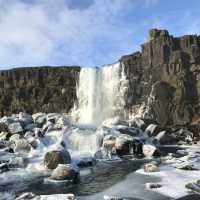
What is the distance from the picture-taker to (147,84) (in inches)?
3979

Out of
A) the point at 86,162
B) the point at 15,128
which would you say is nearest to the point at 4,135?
the point at 15,128

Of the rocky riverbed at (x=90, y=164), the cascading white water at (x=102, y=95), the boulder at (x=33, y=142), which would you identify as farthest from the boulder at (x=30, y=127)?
the cascading white water at (x=102, y=95)

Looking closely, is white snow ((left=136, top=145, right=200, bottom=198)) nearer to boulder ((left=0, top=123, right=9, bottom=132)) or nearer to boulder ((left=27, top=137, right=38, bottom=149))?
boulder ((left=27, top=137, right=38, bottom=149))

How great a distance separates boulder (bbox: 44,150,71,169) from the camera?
148 feet

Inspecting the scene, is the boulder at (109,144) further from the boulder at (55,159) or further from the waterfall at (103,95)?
the waterfall at (103,95)

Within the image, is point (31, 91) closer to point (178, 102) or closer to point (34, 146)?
point (178, 102)

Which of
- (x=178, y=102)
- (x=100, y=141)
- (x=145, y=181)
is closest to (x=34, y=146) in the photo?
(x=100, y=141)

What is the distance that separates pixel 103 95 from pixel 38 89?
69.9 feet

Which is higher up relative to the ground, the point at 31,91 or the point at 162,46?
the point at 162,46

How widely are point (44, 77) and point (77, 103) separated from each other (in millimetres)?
14107

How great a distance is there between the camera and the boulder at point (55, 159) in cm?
4500

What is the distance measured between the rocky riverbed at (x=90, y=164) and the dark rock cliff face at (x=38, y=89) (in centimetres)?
3028

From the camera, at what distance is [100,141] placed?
6078cm

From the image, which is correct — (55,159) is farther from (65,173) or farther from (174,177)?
(174,177)
